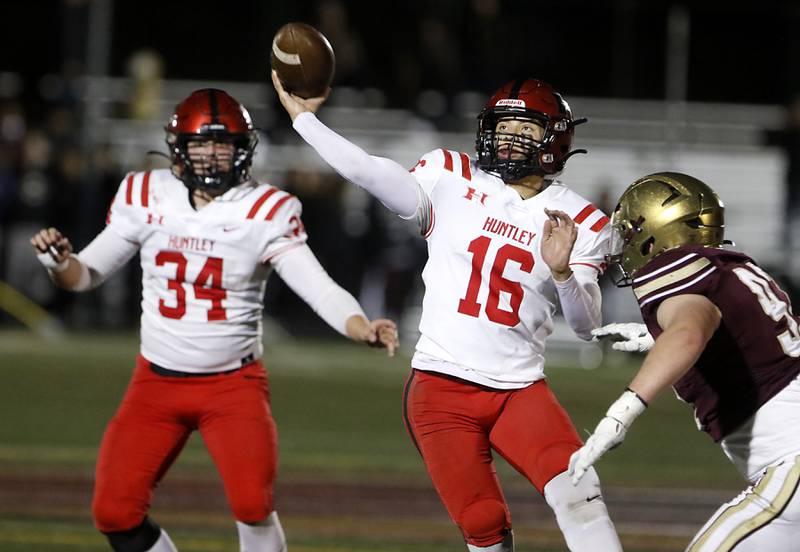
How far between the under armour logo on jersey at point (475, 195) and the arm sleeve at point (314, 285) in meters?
0.70

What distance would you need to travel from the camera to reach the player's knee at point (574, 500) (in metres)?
4.34

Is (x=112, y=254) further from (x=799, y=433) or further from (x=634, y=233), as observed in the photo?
(x=799, y=433)

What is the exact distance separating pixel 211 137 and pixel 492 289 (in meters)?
1.32

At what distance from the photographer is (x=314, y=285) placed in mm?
5242

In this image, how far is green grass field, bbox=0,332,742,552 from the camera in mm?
6918

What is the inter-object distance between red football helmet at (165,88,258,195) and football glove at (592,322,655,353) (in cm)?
159

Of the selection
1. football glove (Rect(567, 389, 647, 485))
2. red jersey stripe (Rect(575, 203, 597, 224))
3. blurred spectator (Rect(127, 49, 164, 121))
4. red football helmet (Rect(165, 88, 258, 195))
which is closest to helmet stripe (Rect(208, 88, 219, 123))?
red football helmet (Rect(165, 88, 258, 195))

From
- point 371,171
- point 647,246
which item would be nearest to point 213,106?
point 371,171

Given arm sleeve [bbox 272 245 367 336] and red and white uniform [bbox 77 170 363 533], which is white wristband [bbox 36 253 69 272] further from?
arm sleeve [bbox 272 245 367 336]

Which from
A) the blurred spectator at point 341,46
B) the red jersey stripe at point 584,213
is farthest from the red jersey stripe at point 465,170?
the blurred spectator at point 341,46

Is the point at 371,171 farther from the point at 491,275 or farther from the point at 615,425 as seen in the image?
the point at 615,425

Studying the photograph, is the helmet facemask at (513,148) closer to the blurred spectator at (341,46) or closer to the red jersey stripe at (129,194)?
the red jersey stripe at (129,194)

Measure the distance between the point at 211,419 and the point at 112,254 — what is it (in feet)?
2.61

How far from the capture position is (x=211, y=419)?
5141mm
